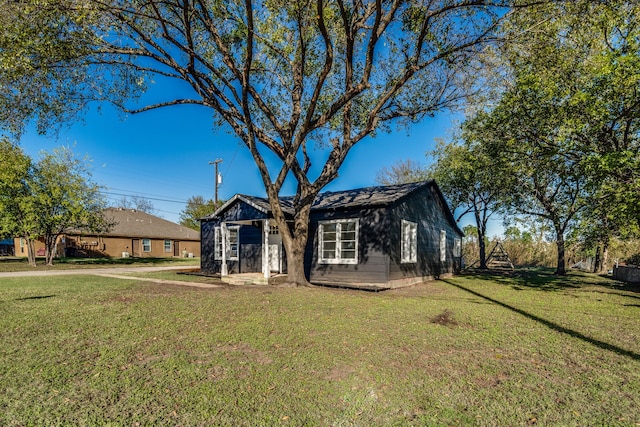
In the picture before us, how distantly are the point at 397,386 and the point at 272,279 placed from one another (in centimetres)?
919

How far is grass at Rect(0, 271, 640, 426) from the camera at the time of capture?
Answer: 309 centimetres

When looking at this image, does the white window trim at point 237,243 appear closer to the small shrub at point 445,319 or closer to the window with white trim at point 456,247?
the small shrub at point 445,319

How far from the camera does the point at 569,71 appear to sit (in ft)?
32.9

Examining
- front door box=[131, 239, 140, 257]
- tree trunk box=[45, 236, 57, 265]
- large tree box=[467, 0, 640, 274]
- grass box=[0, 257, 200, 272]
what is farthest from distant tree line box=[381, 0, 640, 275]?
front door box=[131, 239, 140, 257]

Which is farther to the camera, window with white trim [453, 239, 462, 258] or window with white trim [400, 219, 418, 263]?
window with white trim [453, 239, 462, 258]

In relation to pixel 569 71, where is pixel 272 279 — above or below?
below

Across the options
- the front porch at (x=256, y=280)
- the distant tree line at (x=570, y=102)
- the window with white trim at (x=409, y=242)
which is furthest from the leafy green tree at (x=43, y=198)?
the distant tree line at (x=570, y=102)

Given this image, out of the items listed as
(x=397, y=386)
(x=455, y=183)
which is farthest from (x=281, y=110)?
(x=455, y=183)

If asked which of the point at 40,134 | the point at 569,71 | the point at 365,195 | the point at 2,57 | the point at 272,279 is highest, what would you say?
the point at 569,71

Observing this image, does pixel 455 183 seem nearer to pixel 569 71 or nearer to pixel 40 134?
pixel 569 71

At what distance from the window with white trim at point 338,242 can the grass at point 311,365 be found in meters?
4.87

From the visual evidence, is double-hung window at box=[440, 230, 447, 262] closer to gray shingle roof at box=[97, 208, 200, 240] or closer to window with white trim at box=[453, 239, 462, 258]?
window with white trim at box=[453, 239, 462, 258]

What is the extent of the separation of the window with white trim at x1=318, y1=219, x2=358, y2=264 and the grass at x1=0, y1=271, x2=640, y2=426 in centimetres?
487

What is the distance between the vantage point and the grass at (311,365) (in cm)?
309
